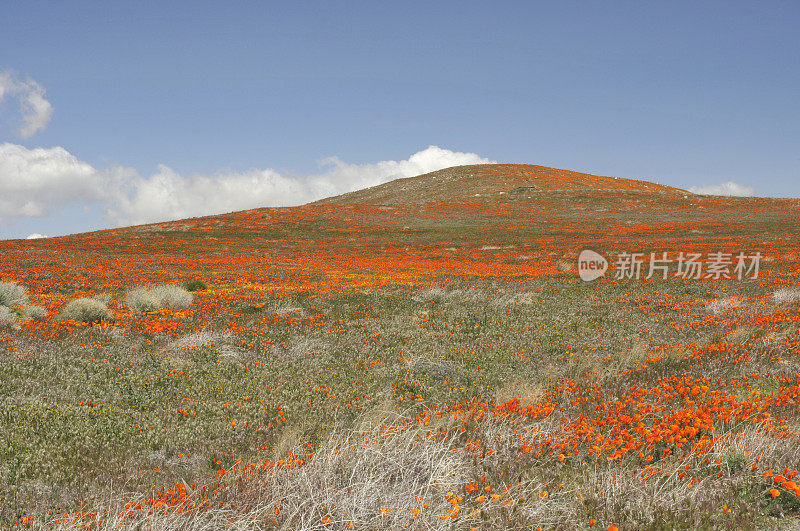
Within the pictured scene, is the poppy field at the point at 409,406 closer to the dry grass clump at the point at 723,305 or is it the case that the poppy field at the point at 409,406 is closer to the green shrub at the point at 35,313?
the green shrub at the point at 35,313

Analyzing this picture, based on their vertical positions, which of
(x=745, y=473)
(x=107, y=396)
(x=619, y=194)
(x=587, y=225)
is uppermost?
(x=619, y=194)

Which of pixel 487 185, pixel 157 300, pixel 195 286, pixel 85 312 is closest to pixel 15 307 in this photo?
pixel 85 312

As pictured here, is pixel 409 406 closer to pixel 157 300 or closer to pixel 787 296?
pixel 157 300

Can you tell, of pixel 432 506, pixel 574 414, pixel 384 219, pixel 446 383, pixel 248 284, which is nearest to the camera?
pixel 432 506

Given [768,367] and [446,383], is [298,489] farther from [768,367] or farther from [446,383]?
[768,367]

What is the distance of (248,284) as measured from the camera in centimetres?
2170

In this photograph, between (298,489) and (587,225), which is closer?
(298,489)

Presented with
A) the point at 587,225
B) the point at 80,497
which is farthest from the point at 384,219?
the point at 80,497

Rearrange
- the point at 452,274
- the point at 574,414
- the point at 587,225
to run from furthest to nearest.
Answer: the point at 587,225, the point at 452,274, the point at 574,414

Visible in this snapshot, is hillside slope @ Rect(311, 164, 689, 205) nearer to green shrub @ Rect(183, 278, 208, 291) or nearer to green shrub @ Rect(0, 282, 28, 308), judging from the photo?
green shrub @ Rect(183, 278, 208, 291)

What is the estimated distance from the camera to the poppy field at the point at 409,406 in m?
4.05

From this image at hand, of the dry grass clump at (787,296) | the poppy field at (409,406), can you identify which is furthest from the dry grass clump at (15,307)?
the dry grass clump at (787,296)

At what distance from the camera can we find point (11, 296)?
49.8ft

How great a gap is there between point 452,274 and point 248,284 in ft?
36.6
